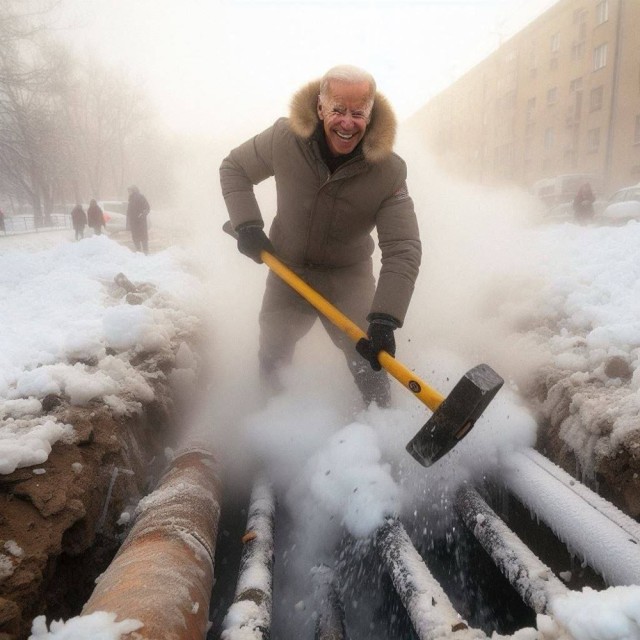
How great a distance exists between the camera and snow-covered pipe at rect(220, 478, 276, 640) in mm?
1719

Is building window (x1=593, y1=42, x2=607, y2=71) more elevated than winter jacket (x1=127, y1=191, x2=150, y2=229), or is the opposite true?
building window (x1=593, y1=42, x2=607, y2=71)

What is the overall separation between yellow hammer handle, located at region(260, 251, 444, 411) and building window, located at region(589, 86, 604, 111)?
85.8ft

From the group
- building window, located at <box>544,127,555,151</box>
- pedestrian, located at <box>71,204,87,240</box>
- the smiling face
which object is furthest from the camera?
building window, located at <box>544,127,555,151</box>

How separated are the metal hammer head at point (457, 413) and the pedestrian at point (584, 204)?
40.0 ft

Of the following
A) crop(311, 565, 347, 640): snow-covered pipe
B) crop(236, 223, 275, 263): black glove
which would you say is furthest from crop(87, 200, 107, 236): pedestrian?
crop(311, 565, 347, 640): snow-covered pipe

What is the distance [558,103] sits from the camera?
26.4 meters

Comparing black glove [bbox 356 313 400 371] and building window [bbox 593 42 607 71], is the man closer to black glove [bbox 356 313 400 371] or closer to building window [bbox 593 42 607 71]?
black glove [bbox 356 313 400 371]

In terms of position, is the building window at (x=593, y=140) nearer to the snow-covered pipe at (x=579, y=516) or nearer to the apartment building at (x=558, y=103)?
the apartment building at (x=558, y=103)

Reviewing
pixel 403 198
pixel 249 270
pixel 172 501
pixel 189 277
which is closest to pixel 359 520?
pixel 172 501

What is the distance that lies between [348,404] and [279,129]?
185cm

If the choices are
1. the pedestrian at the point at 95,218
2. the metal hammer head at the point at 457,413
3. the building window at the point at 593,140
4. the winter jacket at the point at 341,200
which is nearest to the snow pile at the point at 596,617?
the metal hammer head at the point at 457,413

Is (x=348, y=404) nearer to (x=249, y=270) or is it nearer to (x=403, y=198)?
(x=403, y=198)

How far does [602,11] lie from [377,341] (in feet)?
91.3

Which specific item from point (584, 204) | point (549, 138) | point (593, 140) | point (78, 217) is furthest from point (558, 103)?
point (78, 217)
